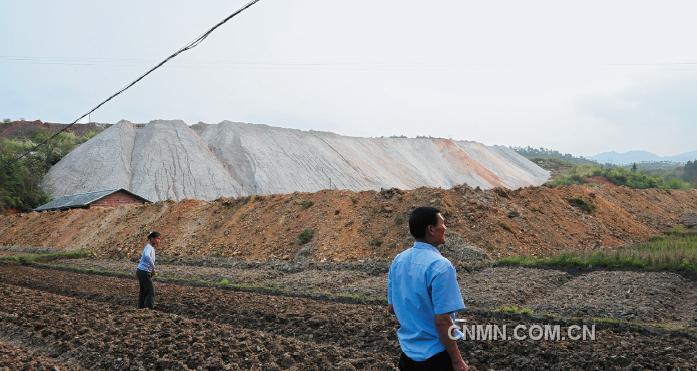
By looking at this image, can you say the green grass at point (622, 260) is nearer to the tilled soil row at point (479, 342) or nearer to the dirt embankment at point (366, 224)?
the dirt embankment at point (366, 224)

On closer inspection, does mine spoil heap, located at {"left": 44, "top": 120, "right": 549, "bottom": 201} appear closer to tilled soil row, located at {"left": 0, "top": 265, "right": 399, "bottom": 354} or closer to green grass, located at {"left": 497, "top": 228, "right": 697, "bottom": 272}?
tilled soil row, located at {"left": 0, "top": 265, "right": 399, "bottom": 354}

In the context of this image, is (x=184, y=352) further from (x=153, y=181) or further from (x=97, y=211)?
(x=153, y=181)

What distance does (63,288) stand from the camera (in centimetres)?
1536

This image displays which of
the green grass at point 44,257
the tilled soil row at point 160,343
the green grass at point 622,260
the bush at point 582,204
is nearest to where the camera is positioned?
the tilled soil row at point 160,343

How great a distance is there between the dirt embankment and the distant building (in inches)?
274

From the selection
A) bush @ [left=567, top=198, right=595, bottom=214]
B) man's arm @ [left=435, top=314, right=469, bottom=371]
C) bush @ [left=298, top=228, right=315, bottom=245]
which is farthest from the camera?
bush @ [left=567, top=198, right=595, bottom=214]

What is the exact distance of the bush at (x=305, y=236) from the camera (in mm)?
22141

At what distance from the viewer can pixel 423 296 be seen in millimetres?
3637

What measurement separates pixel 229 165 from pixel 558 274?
153ft

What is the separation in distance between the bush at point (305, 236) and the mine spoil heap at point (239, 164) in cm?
2993

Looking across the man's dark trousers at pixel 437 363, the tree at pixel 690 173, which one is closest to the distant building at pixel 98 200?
the man's dark trousers at pixel 437 363

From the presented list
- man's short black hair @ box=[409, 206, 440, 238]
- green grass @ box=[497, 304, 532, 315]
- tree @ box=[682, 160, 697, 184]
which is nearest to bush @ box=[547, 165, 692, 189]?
tree @ box=[682, 160, 697, 184]

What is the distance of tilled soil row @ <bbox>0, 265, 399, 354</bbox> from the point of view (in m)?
8.79

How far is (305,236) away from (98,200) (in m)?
23.4
